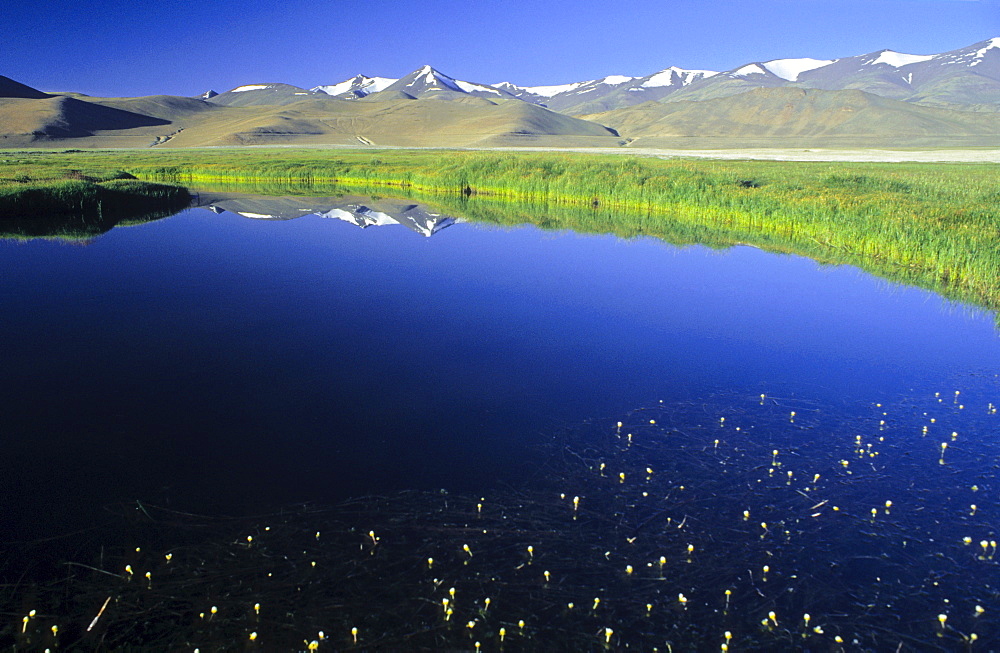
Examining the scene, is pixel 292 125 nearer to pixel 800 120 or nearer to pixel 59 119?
pixel 59 119

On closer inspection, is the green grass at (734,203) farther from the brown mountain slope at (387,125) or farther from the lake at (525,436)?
the brown mountain slope at (387,125)

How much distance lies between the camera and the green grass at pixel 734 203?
15.1 meters

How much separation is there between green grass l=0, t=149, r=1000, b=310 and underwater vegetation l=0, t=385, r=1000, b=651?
8.81 meters

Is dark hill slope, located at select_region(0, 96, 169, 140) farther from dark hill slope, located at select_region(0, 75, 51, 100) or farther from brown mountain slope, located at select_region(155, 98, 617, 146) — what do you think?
dark hill slope, located at select_region(0, 75, 51, 100)

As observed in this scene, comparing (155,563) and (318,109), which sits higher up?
(318,109)

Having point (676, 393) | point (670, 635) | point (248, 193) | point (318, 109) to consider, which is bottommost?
point (670, 635)

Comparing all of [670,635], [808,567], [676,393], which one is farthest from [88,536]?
[676,393]

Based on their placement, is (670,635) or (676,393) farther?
(676,393)

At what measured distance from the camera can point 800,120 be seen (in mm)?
123375

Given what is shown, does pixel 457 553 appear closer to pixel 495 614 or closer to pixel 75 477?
pixel 495 614

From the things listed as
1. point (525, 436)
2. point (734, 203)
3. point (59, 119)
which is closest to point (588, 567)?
point (525, 436)

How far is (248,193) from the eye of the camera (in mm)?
31281

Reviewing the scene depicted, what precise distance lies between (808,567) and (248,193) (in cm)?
3056

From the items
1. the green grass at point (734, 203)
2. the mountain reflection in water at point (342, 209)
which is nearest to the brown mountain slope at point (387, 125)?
the green grass at point (734, 203)
